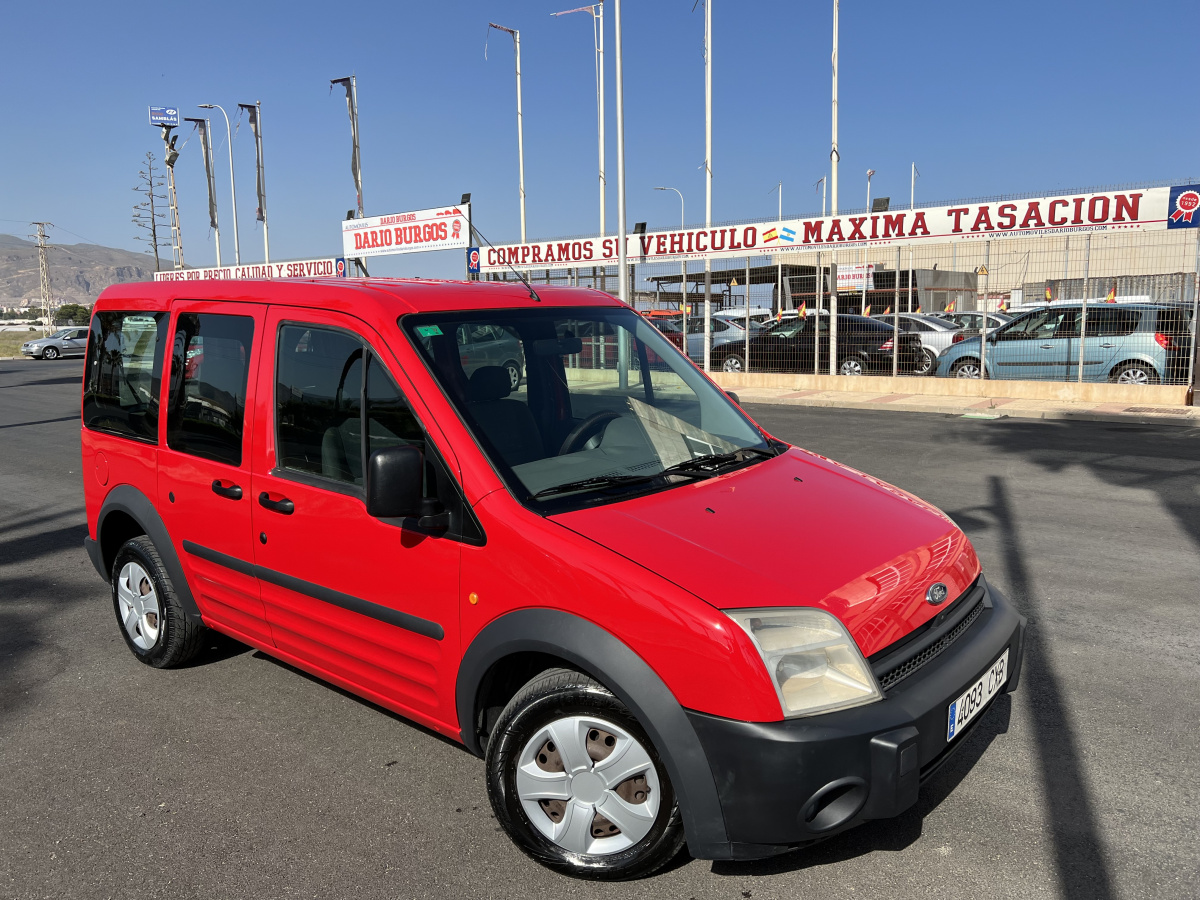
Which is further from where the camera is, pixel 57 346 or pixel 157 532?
pixel 57 346

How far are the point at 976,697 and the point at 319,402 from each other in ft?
8.17

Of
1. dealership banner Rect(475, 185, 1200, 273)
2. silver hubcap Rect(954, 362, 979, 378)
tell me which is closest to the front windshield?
dealership banner Rect(475, 185, 1200, 273)

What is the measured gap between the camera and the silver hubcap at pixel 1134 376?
1572cm

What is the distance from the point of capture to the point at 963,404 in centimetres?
1616

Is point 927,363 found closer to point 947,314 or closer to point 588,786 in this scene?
point 947,314

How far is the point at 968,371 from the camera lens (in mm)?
17875

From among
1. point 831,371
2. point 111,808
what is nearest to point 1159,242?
point 831,371

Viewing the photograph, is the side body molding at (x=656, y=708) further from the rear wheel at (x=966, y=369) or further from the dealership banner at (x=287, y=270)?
the dealership banner at (x=287, y=270)

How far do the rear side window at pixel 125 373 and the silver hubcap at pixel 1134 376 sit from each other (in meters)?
16.2

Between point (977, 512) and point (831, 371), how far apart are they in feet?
41.8

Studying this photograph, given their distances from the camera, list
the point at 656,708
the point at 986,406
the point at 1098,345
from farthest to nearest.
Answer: the point at 1098,345 < the point at 986,406 < the point at 656,708

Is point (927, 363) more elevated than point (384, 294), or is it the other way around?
point (384, 294)

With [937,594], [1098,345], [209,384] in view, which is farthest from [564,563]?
[1098,345]

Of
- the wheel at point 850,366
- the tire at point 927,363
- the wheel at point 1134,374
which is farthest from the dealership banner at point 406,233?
the wheel at point 1134,374
